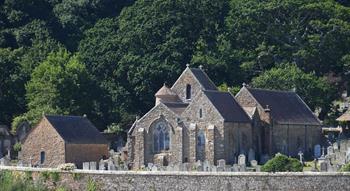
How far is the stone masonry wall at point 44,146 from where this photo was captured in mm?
94938

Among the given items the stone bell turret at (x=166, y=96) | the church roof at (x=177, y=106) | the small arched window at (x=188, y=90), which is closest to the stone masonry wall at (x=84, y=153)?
the church roof at (x=177, y=106)

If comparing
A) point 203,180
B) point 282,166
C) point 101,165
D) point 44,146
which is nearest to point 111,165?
point 101,165

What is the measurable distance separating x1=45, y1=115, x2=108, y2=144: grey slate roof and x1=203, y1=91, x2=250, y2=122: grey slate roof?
321 inches

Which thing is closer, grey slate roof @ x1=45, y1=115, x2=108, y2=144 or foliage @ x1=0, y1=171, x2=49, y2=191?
foliage @ x1=0, y1=171, x2=49, y2=191

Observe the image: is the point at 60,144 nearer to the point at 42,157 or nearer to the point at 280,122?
the point at 42,157

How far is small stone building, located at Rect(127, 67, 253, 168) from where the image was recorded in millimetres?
95125

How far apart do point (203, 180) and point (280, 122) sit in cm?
2430

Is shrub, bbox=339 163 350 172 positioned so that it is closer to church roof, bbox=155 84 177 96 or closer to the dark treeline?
church roof, bbox=155 84 177 96

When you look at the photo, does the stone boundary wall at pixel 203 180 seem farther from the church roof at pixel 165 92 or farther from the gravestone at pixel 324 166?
the church roof at pixel 165 92

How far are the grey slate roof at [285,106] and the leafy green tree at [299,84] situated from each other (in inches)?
150

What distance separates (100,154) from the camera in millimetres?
98188

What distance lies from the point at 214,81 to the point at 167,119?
52.7 feet

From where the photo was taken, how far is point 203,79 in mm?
103500

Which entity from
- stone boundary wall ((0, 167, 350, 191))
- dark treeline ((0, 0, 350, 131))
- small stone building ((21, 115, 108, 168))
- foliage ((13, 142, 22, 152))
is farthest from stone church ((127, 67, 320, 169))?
stone boundary wall ((0, 167, 350, 191))
